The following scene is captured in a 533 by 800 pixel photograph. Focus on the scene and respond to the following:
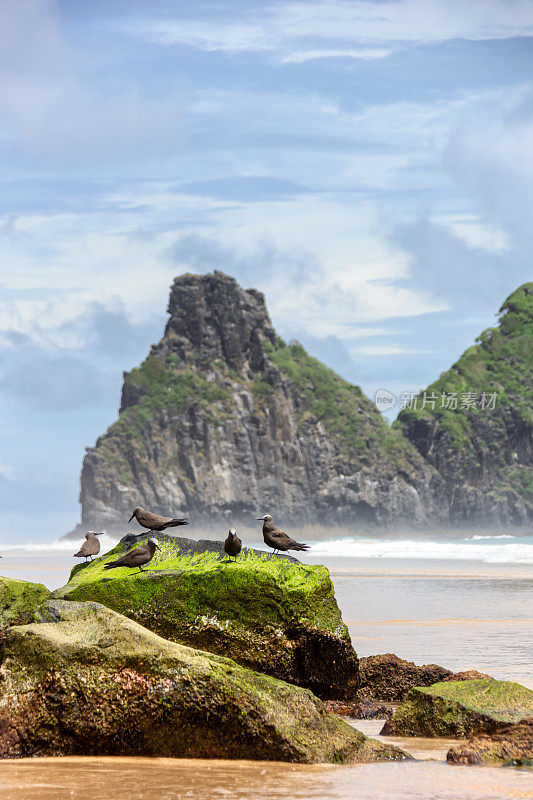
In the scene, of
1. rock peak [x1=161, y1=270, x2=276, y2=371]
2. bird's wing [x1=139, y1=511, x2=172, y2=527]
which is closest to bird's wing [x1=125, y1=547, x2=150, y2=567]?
bird's wing [x1=139, y1=511, x2=172, y2=527]

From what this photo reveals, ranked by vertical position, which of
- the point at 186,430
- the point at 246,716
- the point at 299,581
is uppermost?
the point at 186,430

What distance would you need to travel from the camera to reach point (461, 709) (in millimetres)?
7988

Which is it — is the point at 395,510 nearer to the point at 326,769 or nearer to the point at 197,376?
the point at 197,376

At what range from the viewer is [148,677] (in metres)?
6.84

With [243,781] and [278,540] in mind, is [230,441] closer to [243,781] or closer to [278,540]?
[278,540]

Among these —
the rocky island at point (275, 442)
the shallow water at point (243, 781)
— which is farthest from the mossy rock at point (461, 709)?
the rocky island at point (275, 442)

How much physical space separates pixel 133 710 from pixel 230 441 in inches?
4118

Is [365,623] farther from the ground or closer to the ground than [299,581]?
closer to the ground

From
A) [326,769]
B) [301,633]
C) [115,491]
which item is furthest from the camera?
[115,491]

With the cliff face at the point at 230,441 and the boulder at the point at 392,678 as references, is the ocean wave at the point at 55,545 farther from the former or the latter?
the boulder at the point at 392,678

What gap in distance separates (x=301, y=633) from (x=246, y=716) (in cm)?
235

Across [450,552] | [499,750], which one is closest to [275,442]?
[450,552]

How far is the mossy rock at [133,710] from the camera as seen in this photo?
6.76m

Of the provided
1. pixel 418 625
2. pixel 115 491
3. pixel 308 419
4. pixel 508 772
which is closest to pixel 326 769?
pixel 508 772
